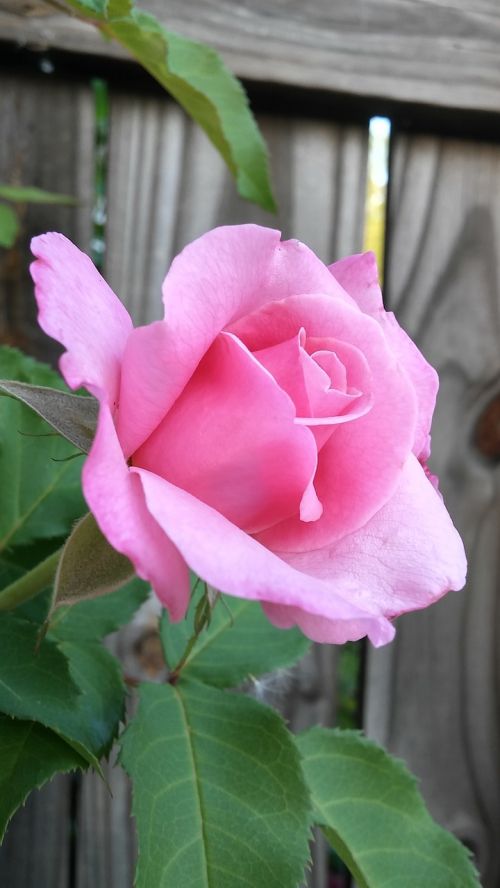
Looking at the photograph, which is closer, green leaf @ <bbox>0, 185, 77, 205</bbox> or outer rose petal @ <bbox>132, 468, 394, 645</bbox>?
outer rose petal @ <bbox>132, 468, 394, 645</bbox>

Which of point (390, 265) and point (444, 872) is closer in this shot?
point (444, 872)

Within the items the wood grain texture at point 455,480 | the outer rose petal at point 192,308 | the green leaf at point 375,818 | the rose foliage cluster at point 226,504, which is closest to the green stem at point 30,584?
the rose foliage cluster at point 226,504

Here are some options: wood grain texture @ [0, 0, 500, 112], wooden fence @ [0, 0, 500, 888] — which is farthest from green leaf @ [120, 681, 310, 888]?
wood grain texture @ [0, 0, 500, 112]

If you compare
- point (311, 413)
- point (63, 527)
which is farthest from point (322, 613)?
point (63, 527)

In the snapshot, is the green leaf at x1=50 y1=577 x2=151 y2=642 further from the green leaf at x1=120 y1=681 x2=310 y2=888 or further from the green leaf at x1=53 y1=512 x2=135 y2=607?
the green leaf at x1=53 y1=512 x2=135 y2=607

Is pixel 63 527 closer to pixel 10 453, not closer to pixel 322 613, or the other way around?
pixel 10 453

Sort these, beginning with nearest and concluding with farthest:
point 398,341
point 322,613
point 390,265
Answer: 1. point 322,613
2. point 398,341
3. point 390,265
